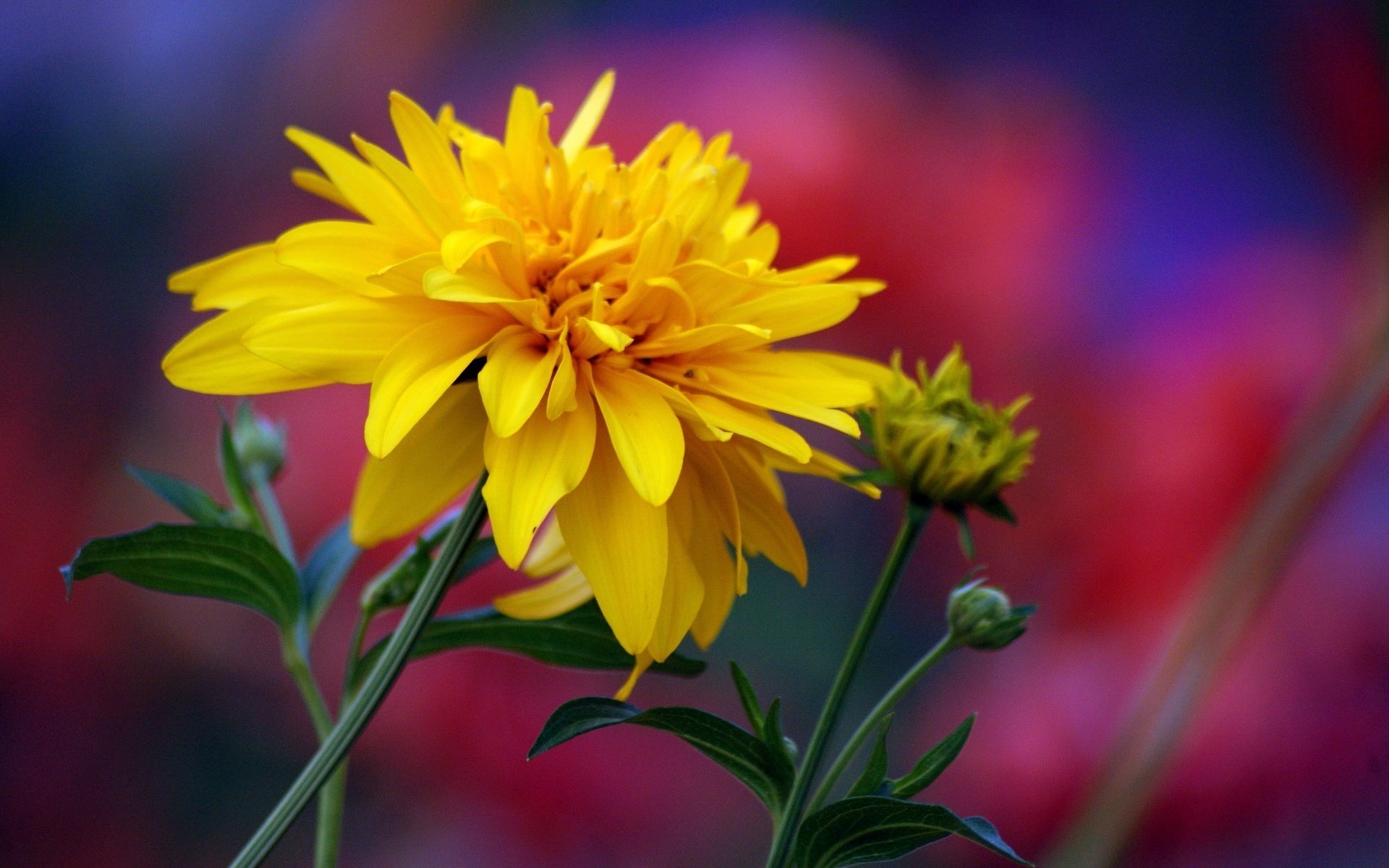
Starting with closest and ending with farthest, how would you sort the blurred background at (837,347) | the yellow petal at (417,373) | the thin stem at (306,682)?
1. the yellow petal at (417,373)
2. the thin stem at (306,682)
3. the blurred background at (837,347)

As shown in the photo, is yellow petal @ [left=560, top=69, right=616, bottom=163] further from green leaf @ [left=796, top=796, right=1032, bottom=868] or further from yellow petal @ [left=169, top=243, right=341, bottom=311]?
green leaf @ [left=796, top=796, right=1032, bottom=868]

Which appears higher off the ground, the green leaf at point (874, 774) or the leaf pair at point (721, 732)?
the green leaf at point (874, 774)

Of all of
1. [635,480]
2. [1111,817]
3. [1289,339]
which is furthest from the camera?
[1289,339]

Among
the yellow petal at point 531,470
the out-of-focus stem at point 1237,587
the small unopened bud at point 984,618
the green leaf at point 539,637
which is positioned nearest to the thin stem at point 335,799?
the green leaf at point 539,637

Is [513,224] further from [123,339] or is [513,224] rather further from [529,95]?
[123,339]

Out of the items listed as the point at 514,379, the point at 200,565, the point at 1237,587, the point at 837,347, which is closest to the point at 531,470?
the point at 514,379

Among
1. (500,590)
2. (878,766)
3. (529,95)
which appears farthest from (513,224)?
(500,590)

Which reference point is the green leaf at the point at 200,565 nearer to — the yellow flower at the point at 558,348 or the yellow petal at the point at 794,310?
the yellow flower at the point at 558,348

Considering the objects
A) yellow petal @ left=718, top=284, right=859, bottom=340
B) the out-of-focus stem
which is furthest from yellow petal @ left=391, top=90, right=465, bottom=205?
the out-of-focus stem
